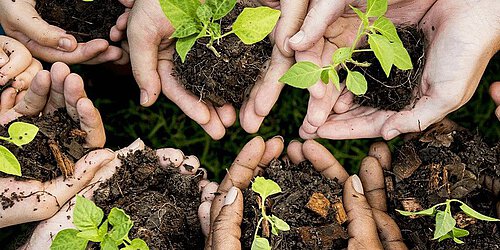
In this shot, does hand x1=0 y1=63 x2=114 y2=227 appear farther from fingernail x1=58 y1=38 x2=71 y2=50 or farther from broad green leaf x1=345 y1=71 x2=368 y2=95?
broad green leaf x1=345 y1=71 x2=368 y2=95

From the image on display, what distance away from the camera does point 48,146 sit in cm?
161

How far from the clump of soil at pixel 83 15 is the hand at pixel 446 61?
0.79 meters

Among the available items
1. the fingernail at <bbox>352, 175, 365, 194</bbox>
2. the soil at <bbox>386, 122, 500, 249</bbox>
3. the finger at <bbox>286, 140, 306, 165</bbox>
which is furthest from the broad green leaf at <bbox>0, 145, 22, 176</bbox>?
the soil at <bbox>386, 122, 500, 249</bbox>

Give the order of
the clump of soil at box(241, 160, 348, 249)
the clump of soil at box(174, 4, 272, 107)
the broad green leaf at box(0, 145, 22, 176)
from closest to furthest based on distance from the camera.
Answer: the broad green leaf at box(0, 145, 22, 176)
the clump of soil at box(241, 160, 348, 249)
the clump of soil at box(174, 4, 272, 107)

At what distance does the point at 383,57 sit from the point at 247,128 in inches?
23.7

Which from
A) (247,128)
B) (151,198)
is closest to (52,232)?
(151,198)

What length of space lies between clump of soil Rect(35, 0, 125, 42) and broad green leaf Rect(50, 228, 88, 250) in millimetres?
814

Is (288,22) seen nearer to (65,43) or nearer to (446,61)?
(446,61)

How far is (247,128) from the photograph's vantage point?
1.81 m

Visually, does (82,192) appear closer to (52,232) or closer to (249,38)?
(52,232)

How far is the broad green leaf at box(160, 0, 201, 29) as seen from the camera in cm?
147

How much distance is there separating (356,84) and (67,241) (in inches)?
31.6

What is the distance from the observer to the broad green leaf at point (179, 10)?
147 centimetres

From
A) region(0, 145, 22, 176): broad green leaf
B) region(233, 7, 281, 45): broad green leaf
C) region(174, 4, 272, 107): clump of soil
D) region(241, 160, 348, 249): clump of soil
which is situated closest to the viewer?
region(0, 145, 22, 176): broad green leaf
